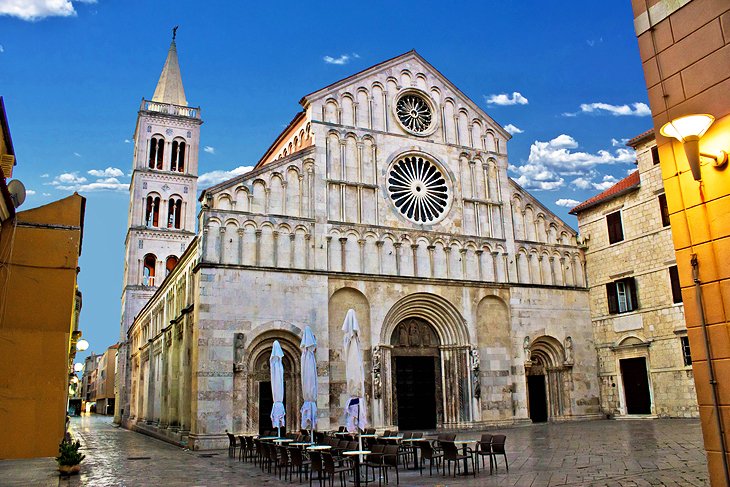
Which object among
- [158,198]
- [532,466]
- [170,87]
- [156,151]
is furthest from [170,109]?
[532,466]

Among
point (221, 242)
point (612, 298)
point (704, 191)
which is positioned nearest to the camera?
point (704, 191)

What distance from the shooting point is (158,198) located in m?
48.7

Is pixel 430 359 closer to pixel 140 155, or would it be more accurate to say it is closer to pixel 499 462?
pixel 499 462

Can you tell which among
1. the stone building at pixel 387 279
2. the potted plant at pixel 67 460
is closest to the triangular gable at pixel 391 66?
the stone building at pixel 387 279

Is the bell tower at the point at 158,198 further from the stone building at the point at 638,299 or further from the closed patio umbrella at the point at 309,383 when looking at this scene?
the closed patio umbrella at the point at 309,383

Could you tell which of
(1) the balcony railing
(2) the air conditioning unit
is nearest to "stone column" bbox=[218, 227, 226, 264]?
(2) the air conditioning unit

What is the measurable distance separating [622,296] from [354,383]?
19179 mm

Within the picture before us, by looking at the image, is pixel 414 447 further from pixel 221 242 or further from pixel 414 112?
pixel 414 112

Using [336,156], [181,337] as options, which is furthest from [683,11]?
[181,337]

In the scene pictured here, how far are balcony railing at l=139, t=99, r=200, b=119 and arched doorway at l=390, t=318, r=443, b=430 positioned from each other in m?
33.0

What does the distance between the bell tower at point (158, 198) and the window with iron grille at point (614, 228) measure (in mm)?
32501

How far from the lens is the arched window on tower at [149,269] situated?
1879 inches

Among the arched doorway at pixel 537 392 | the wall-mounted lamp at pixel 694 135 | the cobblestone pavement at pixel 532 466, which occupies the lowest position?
the cobblestone pavement at pixel 532 466

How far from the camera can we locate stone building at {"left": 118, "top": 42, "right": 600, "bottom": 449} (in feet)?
77.7
